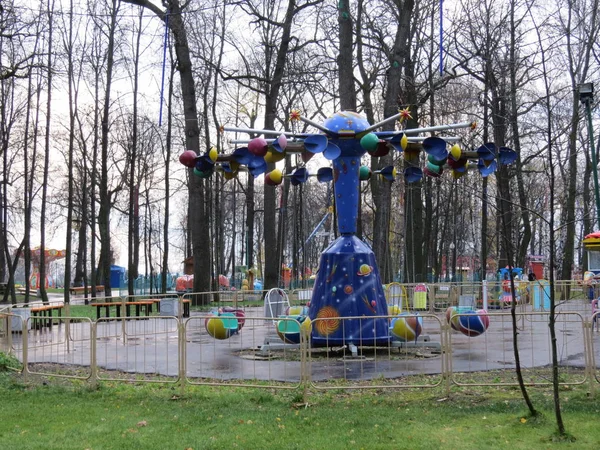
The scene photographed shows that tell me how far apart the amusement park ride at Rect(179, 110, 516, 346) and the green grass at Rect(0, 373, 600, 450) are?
9.38ft

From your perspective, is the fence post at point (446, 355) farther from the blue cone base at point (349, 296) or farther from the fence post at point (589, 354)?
the blue cone base at point (349, 296)

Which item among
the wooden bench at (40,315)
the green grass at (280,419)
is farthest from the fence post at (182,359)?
the wooden bench at (40,315)

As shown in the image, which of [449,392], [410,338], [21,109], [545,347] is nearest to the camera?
[449,392]

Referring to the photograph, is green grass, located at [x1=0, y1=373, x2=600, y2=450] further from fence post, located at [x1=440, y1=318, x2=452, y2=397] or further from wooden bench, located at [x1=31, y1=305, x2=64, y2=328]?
wooden bench, located at [x1=31, y1=305, x2=64, y2=328]

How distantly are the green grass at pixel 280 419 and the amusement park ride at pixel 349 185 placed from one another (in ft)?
9.38

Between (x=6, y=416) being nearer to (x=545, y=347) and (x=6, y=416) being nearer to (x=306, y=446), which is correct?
(x=306, y=446)

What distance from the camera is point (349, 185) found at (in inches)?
458

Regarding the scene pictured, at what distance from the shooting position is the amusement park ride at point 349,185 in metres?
10.7

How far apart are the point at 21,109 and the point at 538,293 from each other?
24241mm

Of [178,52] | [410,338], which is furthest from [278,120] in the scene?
[410,338]

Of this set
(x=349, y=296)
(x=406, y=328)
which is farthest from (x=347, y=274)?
(x=406, y=328)

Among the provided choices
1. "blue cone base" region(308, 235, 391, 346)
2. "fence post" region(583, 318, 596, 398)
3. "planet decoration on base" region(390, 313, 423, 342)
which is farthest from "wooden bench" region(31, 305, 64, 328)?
"fence post" region(583, 318, 596, 398)

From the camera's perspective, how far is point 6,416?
7.33 meters

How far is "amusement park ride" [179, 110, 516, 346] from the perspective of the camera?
10.7 metres
